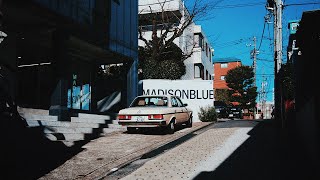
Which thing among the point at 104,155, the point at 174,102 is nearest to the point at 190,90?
the point at 174,102

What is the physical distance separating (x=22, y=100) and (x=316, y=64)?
43.7ft

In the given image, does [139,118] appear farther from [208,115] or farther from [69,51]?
[208,115]

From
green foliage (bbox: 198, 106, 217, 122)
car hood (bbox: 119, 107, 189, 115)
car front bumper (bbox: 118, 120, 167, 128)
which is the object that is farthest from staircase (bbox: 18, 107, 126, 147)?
green foliage (bbox: 198, 106, 217, 122)

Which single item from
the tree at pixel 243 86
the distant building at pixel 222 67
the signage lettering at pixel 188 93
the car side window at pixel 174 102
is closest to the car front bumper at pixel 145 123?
the car side window at pixel 174 102

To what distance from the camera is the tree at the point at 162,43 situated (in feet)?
73.8

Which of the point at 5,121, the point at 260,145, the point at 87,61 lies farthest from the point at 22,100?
the point at 260,145

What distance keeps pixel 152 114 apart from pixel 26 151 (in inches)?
190

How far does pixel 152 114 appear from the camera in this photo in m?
11.0

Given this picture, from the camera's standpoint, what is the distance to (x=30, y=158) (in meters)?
6.70

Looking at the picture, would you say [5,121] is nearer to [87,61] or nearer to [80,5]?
[80,5]

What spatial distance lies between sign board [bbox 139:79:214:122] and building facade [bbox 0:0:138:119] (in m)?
1.85

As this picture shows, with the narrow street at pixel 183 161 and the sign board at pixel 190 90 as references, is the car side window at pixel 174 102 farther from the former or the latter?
the sign board at pixel 190 90

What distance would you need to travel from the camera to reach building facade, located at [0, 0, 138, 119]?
10578mm

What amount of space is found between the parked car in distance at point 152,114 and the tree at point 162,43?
991 cm
